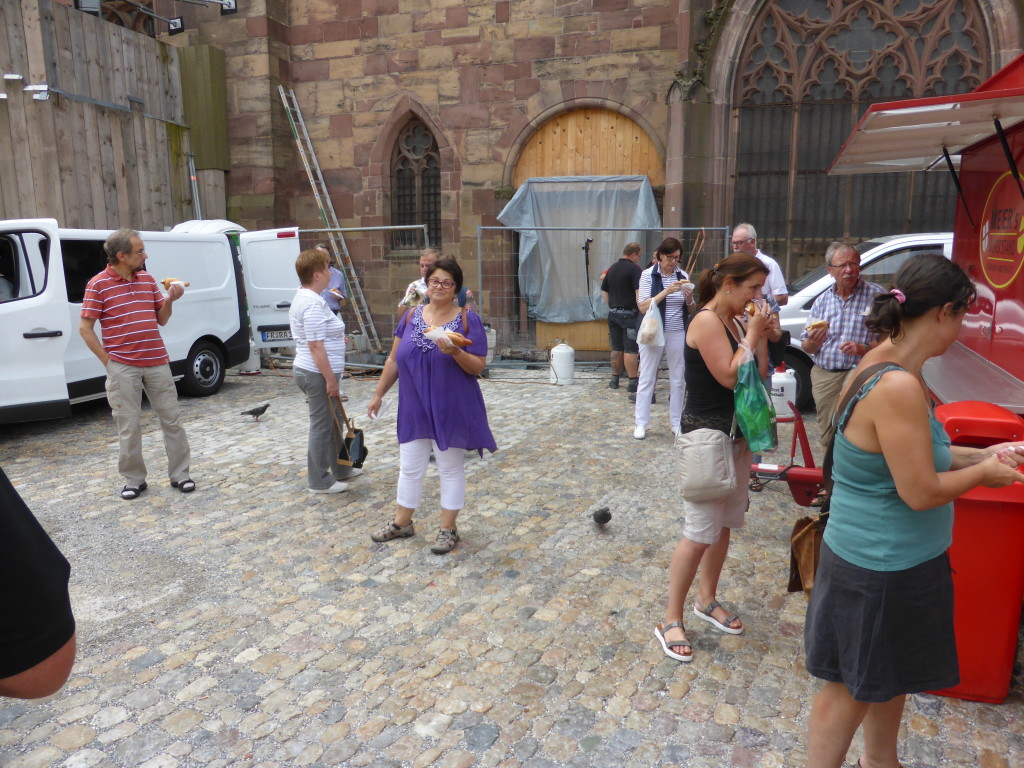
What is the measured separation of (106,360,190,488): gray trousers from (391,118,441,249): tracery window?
8228 mm

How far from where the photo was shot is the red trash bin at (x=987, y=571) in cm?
306

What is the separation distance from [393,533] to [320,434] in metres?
1.24

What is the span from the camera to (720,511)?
136 inches

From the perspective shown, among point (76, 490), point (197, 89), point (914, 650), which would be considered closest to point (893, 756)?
point (914, 650)

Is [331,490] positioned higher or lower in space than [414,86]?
lower

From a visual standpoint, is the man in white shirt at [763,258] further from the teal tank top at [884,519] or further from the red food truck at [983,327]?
the teal tank top at [884,519]

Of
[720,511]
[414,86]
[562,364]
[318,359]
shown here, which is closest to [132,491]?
[318,359]

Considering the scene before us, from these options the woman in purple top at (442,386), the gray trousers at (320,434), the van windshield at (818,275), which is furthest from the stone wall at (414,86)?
the woman in purple top at (442,386)

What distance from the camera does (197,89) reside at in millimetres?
13469

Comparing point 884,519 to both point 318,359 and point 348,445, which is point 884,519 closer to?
point 318,359

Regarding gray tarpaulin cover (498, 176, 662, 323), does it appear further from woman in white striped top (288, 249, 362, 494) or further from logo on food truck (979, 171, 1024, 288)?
logo on food truck (979, 171, 1024, 288)

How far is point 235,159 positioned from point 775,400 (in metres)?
11.1

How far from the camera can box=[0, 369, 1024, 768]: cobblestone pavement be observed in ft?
9.73

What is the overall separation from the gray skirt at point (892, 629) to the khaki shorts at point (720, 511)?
43.9 inches
